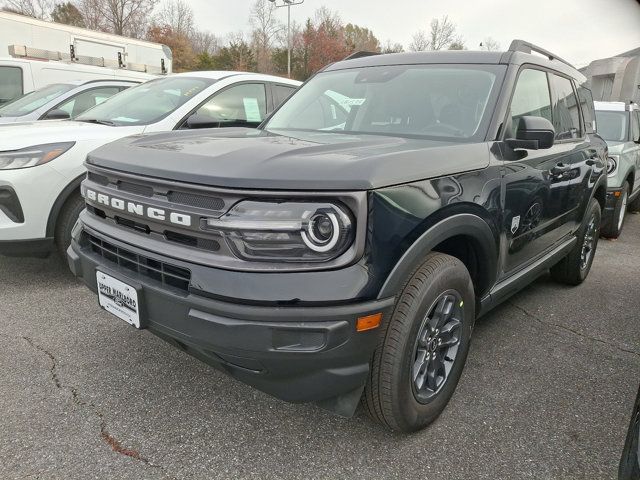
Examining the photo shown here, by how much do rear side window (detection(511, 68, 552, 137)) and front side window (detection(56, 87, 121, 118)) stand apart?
4990 mm

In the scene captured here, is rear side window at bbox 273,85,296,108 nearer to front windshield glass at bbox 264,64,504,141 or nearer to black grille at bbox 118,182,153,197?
front windshield glass at bbox 264,64,504,141

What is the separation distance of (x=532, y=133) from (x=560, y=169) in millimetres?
933

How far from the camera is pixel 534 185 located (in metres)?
2.83

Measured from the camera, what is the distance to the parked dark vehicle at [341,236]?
66.7 inches

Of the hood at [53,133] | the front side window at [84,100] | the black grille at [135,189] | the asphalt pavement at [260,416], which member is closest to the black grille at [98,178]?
the black grille at [135,189]

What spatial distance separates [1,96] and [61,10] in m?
39.0

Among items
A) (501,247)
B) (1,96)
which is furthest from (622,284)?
(1,96)

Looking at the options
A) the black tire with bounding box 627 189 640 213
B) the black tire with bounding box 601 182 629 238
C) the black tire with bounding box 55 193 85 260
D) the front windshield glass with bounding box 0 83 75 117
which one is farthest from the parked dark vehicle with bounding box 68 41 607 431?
the black tire with bounding box 627 189 640 213

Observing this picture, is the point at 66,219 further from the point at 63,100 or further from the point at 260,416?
the point at 63,100

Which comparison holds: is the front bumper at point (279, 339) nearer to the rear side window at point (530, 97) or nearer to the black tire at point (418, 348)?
the black tire at point (418, 348)

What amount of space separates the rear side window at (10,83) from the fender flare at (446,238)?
28.9ft

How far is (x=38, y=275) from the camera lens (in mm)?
4062

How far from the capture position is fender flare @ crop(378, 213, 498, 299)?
181 centimetres

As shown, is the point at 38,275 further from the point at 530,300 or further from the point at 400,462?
the point at 530,300
